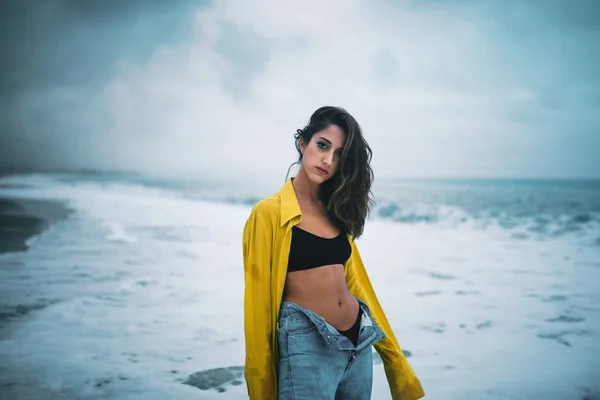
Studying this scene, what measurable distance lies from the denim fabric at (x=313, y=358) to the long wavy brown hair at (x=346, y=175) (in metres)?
0.52

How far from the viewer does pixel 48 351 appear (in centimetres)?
401

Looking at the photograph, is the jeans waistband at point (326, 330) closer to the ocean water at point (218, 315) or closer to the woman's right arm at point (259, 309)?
the woman's right arm at point (259, 309)

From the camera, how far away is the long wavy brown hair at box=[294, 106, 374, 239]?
2068 millimetres

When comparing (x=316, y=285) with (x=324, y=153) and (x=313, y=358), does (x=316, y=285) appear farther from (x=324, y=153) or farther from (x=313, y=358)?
(x=324, y=153)

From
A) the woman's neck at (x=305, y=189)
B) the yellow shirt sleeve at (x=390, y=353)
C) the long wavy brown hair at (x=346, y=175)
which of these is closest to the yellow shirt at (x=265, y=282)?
the woman's neck at (x=305, y=189)

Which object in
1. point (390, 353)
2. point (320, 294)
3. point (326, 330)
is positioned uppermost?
point (320, 294)

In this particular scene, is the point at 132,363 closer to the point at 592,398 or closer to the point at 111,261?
the point at 592,398

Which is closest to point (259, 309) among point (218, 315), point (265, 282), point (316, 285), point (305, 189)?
point (265, 282)

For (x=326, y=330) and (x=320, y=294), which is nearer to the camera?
(x=326, y=330)

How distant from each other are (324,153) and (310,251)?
17.2 inches

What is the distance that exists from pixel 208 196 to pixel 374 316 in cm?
2711

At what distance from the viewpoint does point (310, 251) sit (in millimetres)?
1929

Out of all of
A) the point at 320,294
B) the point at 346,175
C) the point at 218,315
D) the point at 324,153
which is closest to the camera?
the point at 320,294

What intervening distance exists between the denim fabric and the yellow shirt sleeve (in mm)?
297
